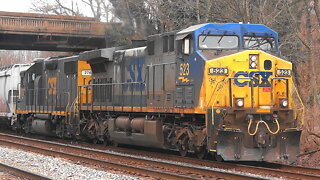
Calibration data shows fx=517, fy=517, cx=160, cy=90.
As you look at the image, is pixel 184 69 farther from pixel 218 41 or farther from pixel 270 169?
pixel 270 169

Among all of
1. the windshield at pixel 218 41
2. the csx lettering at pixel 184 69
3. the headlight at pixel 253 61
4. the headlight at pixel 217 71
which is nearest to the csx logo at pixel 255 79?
the headlight at pixel 253 61

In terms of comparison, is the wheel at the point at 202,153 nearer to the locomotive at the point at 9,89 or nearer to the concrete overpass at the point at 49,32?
the locomotive at the point at 9,89

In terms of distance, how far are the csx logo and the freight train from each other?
0.02 m

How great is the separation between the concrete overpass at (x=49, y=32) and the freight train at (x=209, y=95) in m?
17.6

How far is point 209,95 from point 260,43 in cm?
215

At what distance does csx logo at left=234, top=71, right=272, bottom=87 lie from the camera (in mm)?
12469

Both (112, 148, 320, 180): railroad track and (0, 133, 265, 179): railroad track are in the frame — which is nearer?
(0, 133, 265, 179): railroad track

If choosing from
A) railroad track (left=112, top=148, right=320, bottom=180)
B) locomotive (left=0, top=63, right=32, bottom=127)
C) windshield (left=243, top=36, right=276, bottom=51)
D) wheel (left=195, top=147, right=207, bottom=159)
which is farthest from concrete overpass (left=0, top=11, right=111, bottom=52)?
railroad track (left=112, top=148, right=320, bottom=180)

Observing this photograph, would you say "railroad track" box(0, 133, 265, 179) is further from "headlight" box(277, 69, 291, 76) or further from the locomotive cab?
"headlight" box(277, 69, 291, 76)

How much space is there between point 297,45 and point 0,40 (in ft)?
71.8

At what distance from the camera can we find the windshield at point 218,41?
42.4 feet

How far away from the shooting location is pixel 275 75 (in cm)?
1275

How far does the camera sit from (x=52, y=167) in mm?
12531

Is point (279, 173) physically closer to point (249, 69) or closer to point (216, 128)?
point (216, 128)
